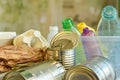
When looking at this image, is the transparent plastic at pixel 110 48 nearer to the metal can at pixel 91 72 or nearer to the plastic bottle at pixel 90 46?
the plastic bottle at pixel 90 46

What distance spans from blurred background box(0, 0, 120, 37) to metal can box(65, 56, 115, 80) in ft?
2.74

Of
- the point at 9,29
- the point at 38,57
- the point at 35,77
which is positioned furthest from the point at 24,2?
the point at 35,77

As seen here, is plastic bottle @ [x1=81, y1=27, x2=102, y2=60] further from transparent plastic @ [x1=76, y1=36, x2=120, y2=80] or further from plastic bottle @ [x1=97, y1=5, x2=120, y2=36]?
plastic bottle @ [x1=97, y1=5, x2=120, y2=36]

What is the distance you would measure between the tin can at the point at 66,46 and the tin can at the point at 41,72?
0.04 metres

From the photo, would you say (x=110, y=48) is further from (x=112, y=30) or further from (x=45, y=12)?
(x=45, y=12)

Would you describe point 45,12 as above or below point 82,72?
above

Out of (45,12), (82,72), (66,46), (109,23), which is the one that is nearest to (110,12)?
(109,23)

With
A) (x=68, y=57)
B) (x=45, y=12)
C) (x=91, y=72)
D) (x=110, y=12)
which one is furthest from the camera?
(x=45, y=12)

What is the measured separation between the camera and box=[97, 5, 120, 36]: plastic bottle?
2.92 ft

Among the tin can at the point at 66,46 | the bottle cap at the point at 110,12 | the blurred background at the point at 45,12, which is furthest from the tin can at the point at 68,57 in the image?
the blurred background at the point at 45,12

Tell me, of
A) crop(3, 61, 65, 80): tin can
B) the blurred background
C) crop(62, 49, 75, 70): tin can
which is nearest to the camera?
crop(3, 61, 65, 80): tin can

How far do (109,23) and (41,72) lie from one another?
447 mm

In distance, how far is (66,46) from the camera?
746 mm

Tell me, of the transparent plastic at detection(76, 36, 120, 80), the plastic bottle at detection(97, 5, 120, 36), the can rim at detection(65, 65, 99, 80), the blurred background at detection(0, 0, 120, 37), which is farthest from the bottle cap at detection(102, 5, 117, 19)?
the blurred background at detection(0, 0, 120, 37)
